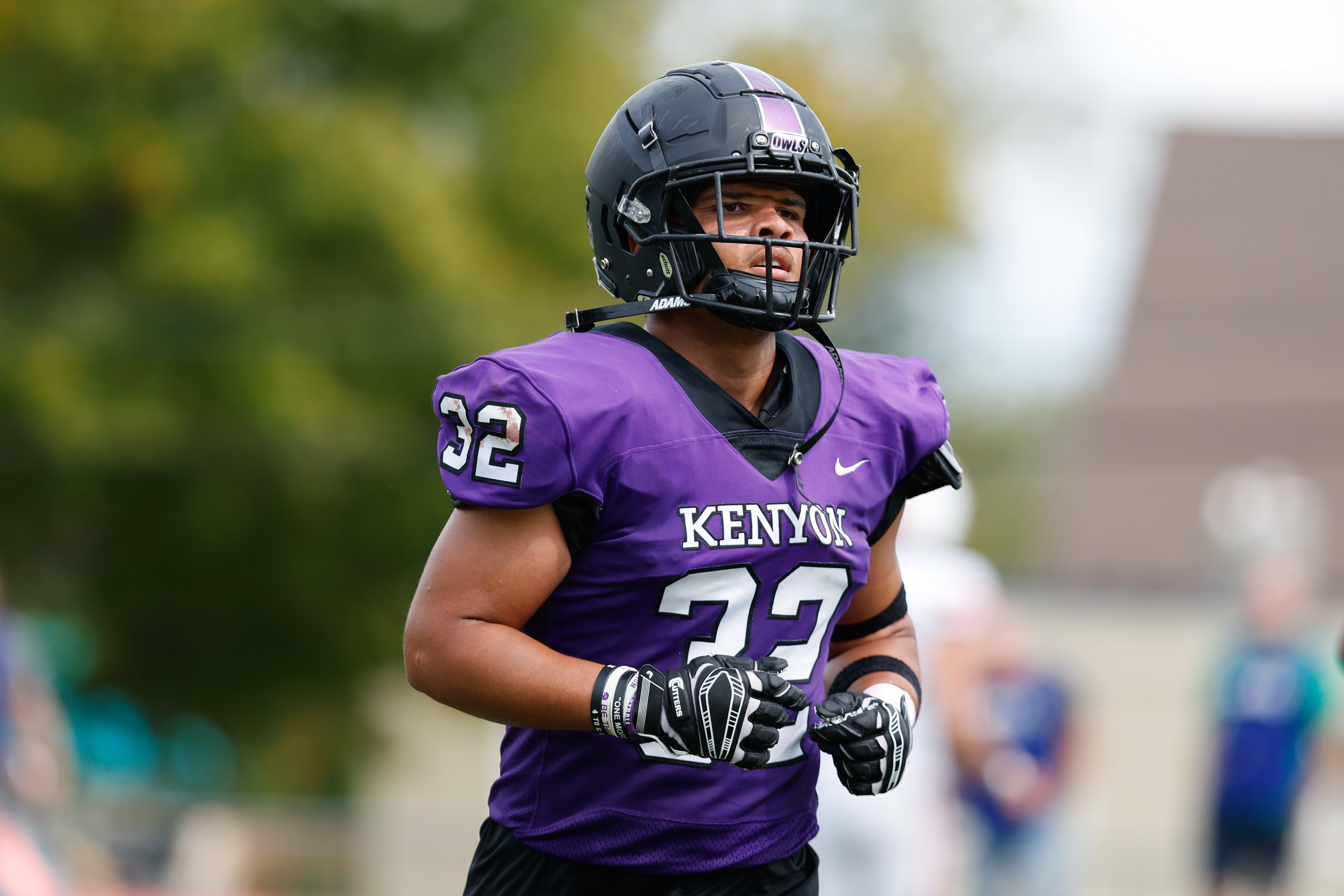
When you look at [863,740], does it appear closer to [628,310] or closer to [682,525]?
[682,525]

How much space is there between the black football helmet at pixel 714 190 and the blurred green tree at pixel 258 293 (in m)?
10.3

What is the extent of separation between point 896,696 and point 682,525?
553 mm

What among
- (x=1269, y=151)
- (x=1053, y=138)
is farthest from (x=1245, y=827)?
(x=1053, y=138)

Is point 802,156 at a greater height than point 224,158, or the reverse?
point 224,158

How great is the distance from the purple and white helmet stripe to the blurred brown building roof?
42.1 ft

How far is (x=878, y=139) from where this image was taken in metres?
22.5

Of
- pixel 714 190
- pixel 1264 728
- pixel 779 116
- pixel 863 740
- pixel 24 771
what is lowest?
pixel 24 771

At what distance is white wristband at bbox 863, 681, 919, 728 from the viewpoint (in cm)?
255

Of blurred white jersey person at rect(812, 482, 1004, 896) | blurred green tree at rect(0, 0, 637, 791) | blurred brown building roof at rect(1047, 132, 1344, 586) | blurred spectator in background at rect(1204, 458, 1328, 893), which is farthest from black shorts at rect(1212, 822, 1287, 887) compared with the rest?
blurred green tree at rect(0, 0, 637, 791)

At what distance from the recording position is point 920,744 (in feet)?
17.3

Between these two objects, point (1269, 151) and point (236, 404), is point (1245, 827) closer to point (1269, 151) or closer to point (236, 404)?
point (236, 404)

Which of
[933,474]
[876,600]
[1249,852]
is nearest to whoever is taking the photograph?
[933,474]

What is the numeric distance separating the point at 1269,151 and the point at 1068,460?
8.88 m

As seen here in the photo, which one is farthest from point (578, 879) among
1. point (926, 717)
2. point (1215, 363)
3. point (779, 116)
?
point (1215, 363)
